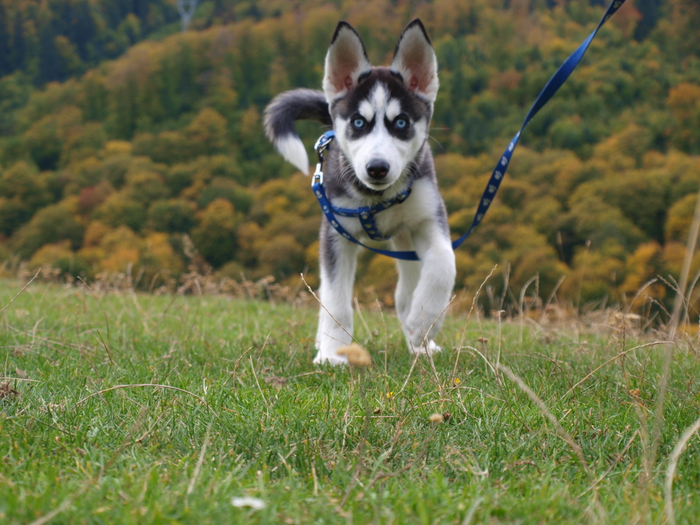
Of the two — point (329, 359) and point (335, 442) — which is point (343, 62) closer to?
point (329, 359)

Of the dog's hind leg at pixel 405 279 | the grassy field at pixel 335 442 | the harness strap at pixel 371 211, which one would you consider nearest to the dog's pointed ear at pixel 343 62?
the harness strap at pixel 371 211

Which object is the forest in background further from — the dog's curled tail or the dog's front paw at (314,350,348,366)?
the dog's front paw at (314,350,348,366)

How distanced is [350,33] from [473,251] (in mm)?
27628

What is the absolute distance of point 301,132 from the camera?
4281cm

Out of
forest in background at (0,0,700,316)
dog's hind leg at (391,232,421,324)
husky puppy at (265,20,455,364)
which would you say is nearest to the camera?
husky puppy at (265,20,455,364)

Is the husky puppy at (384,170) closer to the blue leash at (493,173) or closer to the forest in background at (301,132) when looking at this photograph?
the blue leash at (493,173)

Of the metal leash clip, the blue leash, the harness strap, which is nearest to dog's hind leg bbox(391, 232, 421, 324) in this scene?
the blue leash

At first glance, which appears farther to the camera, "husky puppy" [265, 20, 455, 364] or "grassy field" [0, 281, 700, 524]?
"husky puppy" [265, 20, 455, 364]

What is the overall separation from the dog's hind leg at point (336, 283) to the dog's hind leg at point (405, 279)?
44cm

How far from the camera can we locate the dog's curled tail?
11.6ft

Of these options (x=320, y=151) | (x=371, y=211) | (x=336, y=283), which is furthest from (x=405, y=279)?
(x=320, y=151)

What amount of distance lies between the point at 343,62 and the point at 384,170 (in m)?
0.81

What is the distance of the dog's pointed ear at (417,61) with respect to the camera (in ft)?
9.95

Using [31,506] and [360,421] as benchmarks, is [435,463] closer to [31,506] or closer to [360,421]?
[360,421]
